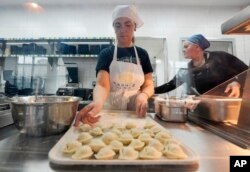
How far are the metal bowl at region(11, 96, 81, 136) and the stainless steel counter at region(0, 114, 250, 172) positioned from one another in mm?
25

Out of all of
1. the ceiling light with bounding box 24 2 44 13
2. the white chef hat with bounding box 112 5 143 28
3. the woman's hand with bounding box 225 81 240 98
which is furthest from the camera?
the ceiling light with bounding box 24 2 44 13

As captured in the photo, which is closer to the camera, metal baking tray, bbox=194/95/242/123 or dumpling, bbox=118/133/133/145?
dumpling, bbox=118/133/133/145

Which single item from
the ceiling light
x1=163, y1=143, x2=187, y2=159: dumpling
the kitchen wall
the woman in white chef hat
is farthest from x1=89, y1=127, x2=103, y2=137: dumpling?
the ceiling light

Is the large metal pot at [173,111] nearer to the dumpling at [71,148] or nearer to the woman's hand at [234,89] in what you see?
the woman's hand at [234,89]

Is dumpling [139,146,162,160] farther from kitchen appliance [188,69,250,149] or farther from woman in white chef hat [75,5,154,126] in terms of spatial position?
woman in white chef hat [75,5,154,126]

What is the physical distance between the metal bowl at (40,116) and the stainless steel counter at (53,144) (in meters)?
0.02

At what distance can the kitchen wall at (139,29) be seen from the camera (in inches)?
95.4

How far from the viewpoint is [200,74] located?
128 cm

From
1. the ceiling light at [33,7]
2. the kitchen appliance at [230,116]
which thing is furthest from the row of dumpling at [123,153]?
the ceiling light at [33,7]

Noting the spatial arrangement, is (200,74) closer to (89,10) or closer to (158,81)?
(158,81)

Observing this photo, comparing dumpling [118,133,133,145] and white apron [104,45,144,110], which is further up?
white apron [104,45,144,110]

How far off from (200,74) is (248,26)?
1.97ft

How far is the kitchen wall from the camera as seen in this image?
2.42 metres

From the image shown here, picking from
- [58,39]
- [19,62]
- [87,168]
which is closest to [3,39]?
[19,62]
